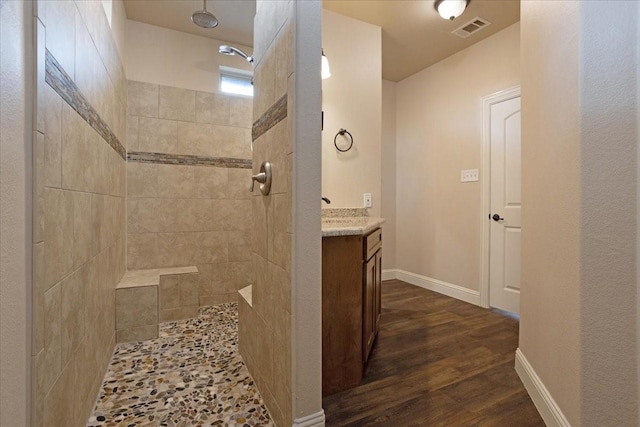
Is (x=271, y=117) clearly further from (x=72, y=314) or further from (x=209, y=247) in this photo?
(x=209, y=247)

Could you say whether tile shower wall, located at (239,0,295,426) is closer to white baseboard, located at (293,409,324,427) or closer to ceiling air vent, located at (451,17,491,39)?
white baseboard, located at (293,409,324,427)

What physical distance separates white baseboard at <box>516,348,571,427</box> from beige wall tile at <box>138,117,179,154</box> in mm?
3226

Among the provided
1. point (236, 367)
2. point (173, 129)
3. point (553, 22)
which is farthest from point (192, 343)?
point (553, 22)

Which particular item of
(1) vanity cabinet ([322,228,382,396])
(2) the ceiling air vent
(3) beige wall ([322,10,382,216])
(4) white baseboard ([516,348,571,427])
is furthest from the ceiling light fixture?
(4) white baseboard ([516,348,571,427])

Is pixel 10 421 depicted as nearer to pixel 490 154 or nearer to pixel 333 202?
pixel 333 202

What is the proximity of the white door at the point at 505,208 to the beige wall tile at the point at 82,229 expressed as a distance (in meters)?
3.25

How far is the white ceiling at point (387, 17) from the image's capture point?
2.52 m

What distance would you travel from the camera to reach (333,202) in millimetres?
2826

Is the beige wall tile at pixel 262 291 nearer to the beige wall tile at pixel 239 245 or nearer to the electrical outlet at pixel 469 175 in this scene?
the beige wall tile at pixel 239 245

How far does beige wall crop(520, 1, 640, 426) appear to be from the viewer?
0.98m

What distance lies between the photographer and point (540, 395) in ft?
4.89

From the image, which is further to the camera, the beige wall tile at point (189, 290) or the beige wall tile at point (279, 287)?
the beige wall tile at point (189, 290)

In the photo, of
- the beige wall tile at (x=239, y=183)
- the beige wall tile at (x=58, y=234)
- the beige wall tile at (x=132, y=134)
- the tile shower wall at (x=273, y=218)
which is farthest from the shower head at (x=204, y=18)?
the beige wall tile at (x=58, y=234)

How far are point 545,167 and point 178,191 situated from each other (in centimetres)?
291
